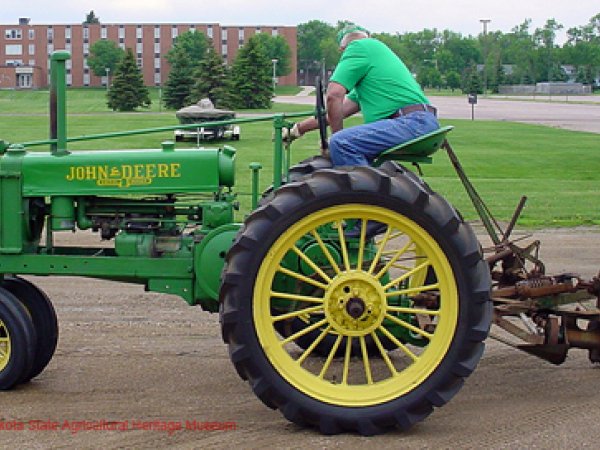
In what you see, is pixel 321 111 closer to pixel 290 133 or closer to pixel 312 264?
pixel 290 133

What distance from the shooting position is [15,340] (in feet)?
18.1

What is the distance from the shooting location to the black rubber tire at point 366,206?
480 centimetres

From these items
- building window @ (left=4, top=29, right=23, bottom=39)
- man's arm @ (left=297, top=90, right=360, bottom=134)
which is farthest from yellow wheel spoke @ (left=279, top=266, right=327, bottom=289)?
building window @ (left=4, top=29, right=23, bottom=39)

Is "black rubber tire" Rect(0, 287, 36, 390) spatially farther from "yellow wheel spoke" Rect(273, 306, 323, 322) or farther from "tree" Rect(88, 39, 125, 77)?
"tree" Rect(88, 39, 125, 77)

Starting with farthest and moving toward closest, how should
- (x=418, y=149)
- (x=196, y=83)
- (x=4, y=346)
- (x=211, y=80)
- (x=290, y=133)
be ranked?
(x=196, y=83) → (x=211, y=80) → (x=290, y=133) → (x=4, y=346) → (x=418, y=149)

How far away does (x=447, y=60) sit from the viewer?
11912cm

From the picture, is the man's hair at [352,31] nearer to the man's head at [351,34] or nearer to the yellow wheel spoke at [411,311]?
the man's head at [351,34]

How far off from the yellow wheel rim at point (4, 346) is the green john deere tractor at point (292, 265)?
1cm

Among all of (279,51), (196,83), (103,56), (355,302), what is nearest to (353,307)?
(355,302)

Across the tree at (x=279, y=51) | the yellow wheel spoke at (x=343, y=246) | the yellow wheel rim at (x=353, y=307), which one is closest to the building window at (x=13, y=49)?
the tree at (x=279, y=51)

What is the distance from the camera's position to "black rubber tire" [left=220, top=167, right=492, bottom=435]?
480 centimetres

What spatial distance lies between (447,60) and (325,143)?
381 feet

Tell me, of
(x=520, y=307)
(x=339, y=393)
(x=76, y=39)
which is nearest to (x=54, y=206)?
(x=339, y=393)

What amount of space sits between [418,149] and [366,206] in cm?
64
